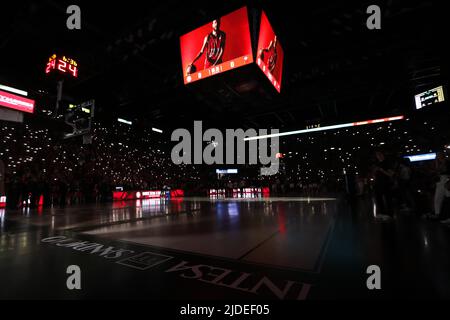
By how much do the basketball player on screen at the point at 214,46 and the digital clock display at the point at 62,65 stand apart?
4.48 metres

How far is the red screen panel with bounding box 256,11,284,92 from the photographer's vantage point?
15.7 ft

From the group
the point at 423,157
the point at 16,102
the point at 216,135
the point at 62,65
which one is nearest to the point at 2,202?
the point at 16,102

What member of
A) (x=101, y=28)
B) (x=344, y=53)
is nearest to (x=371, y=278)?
(x=344, y=53)

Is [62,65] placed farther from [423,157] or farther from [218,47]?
[423,157]

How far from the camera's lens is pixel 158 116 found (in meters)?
13.1

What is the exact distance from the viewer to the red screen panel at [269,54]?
4.77m

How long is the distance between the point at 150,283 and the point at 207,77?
186 inches

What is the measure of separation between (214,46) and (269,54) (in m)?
1.39

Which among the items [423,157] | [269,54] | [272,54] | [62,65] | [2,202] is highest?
[62,65]

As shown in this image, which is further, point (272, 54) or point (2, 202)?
point (2, 202)

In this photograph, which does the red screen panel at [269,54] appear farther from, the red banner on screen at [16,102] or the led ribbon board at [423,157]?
the red banner on screen at [16,102]

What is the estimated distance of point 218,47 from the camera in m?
5.05

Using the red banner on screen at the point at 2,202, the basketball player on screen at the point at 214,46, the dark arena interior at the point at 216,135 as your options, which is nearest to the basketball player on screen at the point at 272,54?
the dark arena interior at the point at 216,135
